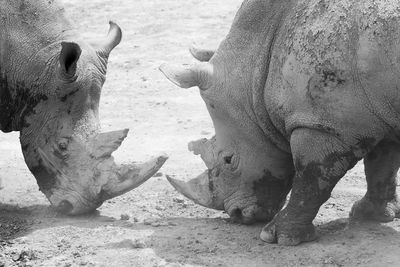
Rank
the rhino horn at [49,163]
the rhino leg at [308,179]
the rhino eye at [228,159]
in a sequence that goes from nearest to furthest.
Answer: the rhino leg at [308,179] → the rhino eye at [228,159] → the rhino horn at [49,163]

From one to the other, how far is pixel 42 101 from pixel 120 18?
7297 millimetres

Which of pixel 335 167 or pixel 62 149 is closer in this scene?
pixel 335 167

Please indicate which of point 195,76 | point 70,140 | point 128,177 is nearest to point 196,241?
point 128,177

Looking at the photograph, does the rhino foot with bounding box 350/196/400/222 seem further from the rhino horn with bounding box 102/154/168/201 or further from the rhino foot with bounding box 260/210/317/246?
the rhino horn with bounding box 102/154/168/201

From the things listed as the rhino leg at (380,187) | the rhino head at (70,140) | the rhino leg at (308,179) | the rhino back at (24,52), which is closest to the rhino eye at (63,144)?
the rhino head at (70,140)

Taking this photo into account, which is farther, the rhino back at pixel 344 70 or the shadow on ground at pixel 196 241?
the shadow on ground at pixel 196 241

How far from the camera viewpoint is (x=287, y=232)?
21.9 ft

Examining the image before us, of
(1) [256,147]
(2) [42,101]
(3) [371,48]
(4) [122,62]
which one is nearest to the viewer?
(3) [371,48]

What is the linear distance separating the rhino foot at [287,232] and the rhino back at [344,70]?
63 centimetres

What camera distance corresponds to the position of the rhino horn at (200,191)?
721 centimetres

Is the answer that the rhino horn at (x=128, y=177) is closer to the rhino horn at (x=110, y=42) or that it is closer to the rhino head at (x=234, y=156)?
the rhino head at (x=234, y=156)

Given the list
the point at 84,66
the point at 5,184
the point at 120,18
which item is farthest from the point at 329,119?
the point at 120,18

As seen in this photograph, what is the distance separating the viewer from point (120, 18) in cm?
1462

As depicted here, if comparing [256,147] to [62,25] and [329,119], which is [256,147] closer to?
[329,119]
